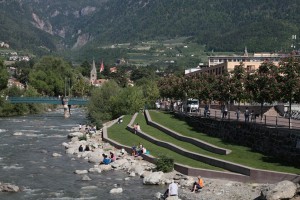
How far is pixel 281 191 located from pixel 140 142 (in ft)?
107

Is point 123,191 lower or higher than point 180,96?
lower

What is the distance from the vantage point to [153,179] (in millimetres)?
45281

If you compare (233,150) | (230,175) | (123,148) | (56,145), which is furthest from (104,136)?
(230,175)

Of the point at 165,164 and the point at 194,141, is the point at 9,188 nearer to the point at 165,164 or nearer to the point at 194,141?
the point at 165,164

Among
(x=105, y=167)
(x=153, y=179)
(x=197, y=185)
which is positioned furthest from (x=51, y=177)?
(x=197, y=185)

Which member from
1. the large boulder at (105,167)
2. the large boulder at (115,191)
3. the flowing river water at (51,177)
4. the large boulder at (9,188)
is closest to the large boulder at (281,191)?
the flowing river water at (51,177)

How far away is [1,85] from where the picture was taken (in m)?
149

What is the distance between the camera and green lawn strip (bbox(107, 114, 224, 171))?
48031 mm

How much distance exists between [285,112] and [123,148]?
2039 centimetres

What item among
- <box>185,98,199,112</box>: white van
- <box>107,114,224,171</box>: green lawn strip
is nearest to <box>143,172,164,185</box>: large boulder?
<box>107,114,224,171</box>: green lawn strip

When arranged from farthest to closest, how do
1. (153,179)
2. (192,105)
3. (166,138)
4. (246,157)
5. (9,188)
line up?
1. (192,105)
2. (166,138)
3. (246,157)
4. (153,179)
5. (9,188)

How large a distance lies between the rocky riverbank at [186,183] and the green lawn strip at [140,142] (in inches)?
67.6

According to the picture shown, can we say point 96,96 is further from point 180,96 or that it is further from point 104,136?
point 104,136

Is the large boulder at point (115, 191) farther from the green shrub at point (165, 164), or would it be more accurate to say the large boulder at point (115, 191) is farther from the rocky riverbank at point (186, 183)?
the green shrub at point (165, 164)
